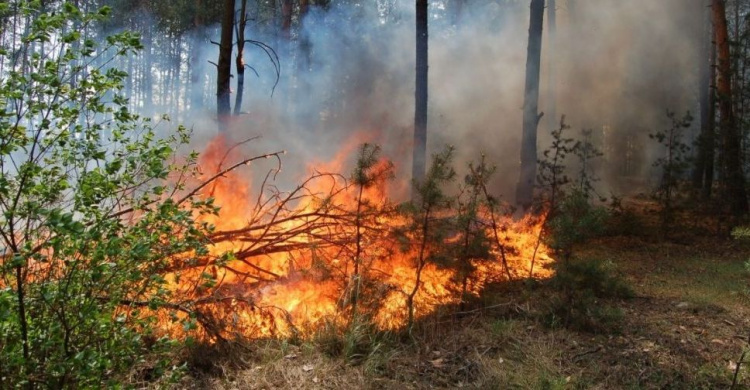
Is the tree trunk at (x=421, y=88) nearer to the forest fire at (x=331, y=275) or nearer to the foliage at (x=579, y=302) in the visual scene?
the forest fire at (x=331, y=275)

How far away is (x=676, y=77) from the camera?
23.5 meters

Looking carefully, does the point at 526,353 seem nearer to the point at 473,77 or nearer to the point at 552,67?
the point at 473,77

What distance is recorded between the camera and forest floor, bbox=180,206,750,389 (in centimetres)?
382

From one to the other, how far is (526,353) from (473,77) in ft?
59.0

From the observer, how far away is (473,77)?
20531 mm

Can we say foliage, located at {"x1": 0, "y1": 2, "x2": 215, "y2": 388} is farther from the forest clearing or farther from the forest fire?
the forest fire

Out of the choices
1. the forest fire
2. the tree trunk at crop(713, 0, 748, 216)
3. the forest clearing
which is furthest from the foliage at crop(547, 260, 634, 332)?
the tree trunk at crop(713, 0, 748, 216)

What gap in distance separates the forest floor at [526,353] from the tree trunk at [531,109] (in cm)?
573

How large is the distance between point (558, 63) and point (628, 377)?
21.1 m

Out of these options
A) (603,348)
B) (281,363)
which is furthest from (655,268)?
(281,363)

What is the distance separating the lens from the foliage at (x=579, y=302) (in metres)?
4.80

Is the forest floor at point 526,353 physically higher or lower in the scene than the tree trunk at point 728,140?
lower

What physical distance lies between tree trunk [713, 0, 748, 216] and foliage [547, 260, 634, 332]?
663cm

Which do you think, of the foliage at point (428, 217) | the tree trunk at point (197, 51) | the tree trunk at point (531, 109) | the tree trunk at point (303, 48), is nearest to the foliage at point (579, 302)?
the foliage at point (428, 217)
